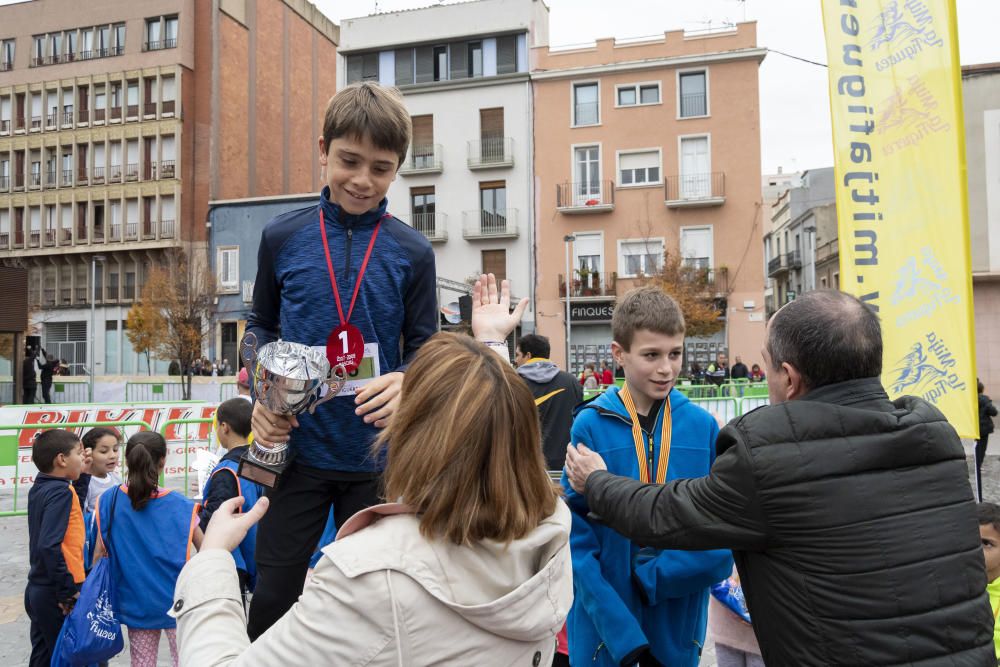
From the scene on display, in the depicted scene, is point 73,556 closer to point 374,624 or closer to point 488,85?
point 374,624

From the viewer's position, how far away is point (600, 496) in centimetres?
234

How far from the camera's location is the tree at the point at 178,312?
32219 mm

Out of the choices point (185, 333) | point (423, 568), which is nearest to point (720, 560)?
point (423, 568)

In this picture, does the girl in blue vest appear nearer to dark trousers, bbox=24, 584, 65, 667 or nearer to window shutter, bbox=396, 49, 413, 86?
dark trousers, bbox=24, 584, 65, 667

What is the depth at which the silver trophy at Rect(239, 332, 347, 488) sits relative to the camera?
1.98 m

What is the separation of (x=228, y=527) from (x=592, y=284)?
30555 millimetres

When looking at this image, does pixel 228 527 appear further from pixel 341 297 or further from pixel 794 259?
pixel 794 259

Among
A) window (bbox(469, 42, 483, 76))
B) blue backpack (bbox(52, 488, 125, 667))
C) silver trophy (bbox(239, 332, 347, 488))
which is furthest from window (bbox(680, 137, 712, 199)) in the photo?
silver trophy (bbox(239, 332, 347, 488))

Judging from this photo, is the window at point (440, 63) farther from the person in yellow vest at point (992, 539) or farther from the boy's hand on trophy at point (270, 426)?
the boy's hand on trophy at point (270, 426)

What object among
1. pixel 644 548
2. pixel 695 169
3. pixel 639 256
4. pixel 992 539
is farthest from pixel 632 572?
pixel 695 169

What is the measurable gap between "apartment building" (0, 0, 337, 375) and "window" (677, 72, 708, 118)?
23.0 metres

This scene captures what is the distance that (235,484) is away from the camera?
3.72 metres

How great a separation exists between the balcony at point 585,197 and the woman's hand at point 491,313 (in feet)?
97.8

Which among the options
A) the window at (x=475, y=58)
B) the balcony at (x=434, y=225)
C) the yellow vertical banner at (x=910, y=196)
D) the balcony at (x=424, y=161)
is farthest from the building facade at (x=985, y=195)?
the yellow vertical banner at (x=910, y=196)
